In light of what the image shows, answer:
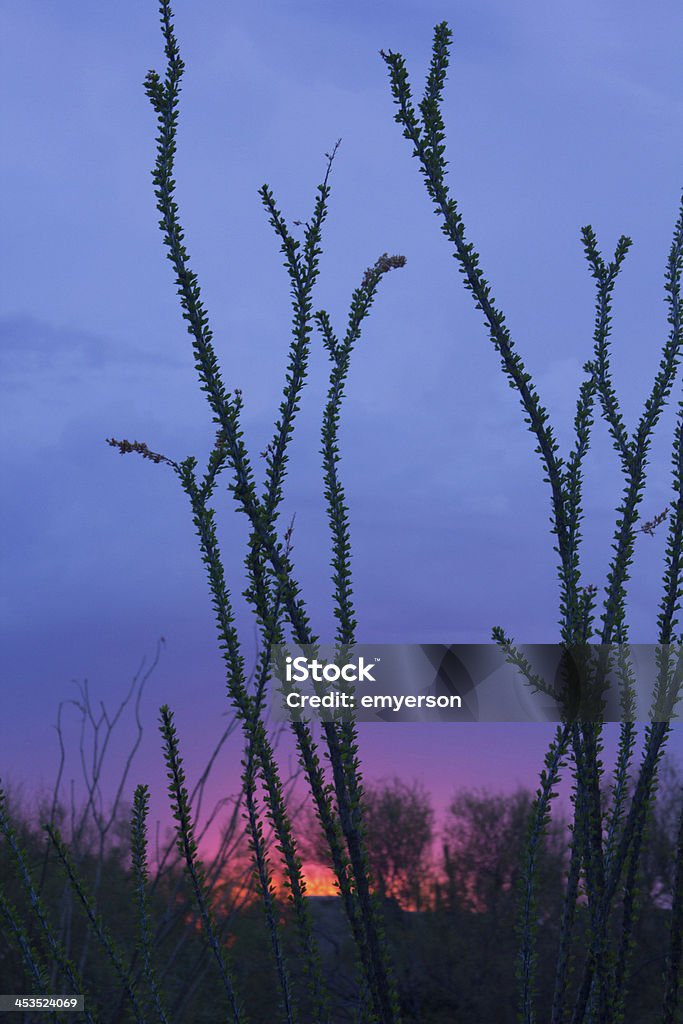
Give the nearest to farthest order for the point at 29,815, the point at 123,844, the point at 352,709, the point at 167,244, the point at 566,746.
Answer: the point at 167,244, the point at 352,709, the point at 566,746, the point at 29,815, the point at 123,844

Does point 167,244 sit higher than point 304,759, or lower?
higher

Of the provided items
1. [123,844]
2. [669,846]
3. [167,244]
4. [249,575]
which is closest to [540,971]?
[669,846]

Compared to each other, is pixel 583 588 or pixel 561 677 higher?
pixel 583 588

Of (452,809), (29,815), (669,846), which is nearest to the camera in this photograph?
(29,815)

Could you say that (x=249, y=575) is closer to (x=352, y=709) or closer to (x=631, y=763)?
(x=352, y=709)

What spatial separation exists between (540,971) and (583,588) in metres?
8.63

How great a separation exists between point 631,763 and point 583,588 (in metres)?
1.11

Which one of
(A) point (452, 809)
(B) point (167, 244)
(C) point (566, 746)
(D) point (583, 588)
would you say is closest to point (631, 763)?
(C) point (566, 746)

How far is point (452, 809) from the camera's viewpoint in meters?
17.9

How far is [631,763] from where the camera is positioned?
4.61 meters

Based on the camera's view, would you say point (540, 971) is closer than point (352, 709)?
No

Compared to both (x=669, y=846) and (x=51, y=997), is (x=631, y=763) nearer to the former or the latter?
(x=51, y=997)

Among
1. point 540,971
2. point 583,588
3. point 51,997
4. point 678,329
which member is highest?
point 678,329

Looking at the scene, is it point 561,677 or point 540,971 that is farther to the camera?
point 540,971
